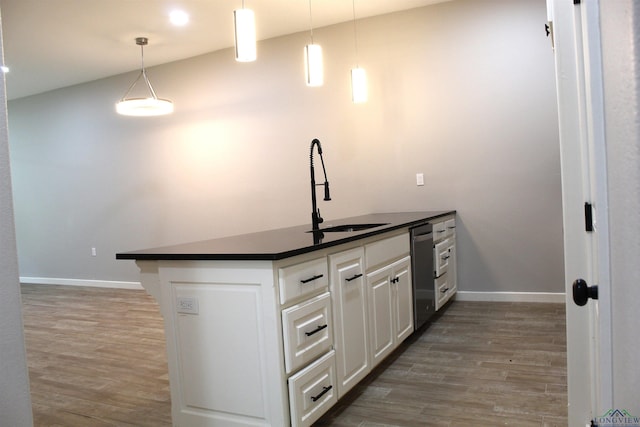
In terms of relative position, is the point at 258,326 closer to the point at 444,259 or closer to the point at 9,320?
the point at 9,320

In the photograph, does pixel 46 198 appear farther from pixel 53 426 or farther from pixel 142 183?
pixel 53 426

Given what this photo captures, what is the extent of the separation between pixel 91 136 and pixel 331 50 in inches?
139

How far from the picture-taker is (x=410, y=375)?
270cm

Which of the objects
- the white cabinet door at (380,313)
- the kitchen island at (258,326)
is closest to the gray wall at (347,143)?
the white cabinet door at (380,313)

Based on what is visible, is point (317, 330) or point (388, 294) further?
point (388, 294)

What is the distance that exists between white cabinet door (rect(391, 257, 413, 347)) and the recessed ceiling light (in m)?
2.90

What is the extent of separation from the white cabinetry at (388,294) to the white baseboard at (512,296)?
4.45 feet

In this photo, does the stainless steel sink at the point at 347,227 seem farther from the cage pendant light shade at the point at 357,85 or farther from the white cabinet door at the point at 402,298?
the cage pendant light shade at the point at 357,85

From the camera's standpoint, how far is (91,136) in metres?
6.26

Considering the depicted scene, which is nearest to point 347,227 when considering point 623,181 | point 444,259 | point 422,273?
point 422,273

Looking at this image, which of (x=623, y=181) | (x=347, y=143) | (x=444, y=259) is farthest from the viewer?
(x=347, y=143)

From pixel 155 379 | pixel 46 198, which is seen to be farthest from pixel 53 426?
pixel 46 198

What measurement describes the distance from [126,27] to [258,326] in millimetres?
3740

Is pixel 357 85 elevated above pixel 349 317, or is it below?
above
